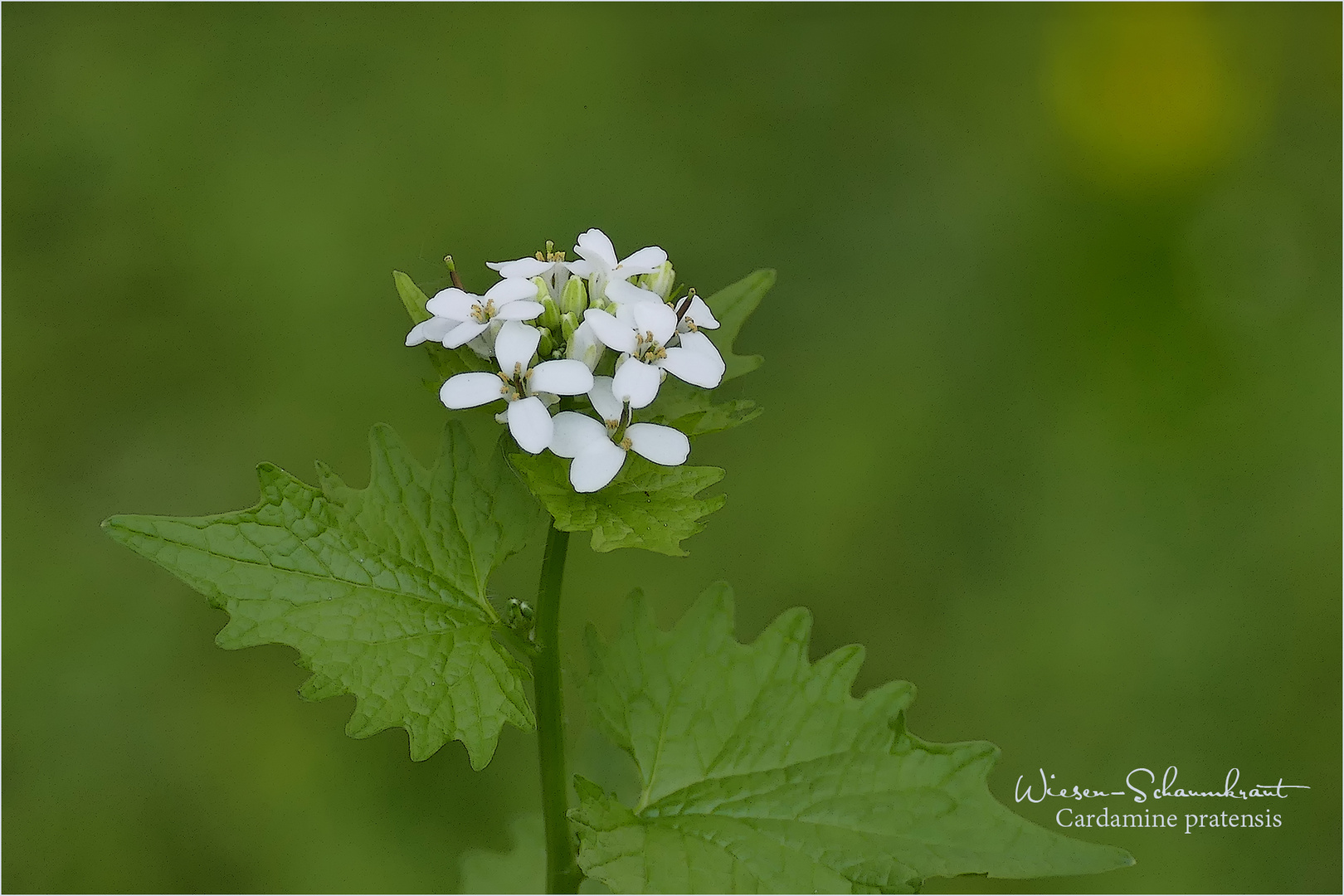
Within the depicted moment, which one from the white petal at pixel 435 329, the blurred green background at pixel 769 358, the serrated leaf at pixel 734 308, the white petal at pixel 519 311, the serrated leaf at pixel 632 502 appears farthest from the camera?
the blurred green background at pixel 769 358

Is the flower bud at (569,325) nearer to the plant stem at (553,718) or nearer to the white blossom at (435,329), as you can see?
the white blossom at (435,329)

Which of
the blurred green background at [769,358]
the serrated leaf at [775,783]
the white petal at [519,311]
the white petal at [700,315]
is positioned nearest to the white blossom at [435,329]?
the white petal at [519,311]

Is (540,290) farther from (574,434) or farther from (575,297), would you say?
(574,434)

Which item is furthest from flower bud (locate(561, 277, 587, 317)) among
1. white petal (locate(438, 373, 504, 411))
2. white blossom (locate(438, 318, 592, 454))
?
white petal (locate(438, 373, 504, 411))

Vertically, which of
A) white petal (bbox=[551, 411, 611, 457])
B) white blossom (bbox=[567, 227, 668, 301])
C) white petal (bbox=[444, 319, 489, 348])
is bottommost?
white petal (bbox=[551, 411, 611, 457])

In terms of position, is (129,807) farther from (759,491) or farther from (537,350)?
(537,350)

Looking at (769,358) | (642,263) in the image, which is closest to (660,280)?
(642,263)

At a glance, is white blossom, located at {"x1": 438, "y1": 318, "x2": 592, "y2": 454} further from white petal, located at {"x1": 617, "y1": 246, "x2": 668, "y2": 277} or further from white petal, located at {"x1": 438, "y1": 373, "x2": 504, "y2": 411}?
white petal, located at {"x1": 617, "y1": 246, "x2": 668, "y2": 277}
